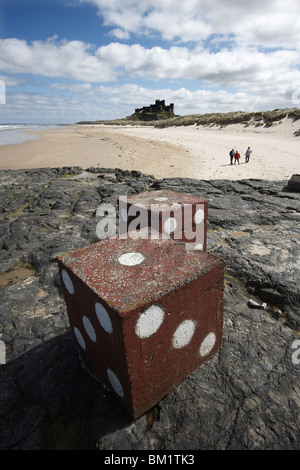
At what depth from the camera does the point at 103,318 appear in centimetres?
214

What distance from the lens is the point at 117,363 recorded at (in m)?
2.20

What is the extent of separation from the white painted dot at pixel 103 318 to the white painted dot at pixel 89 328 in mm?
298

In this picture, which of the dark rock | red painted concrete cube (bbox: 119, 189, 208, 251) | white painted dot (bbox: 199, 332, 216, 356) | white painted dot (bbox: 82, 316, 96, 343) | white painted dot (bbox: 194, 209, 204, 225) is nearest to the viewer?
white painted dot (bbox: 82, 316, 96, 343)

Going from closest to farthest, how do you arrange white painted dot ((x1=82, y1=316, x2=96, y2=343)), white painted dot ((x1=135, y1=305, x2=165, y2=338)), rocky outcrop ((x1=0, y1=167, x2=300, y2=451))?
1. white painted dot ((x1=135, y1=305, x2=165, y2=338))
2. rocky outcrop ((x1=0, y1=167, x2=300, y2=451))
3. white painted dot ((x1=82, y1=316, x2=96, y2=343))

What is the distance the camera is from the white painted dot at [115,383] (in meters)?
2.34

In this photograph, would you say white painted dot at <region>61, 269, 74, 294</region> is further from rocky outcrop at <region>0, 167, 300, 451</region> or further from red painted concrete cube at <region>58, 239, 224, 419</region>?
rocky outcrop at <region>0, 167, 300, 451</region>

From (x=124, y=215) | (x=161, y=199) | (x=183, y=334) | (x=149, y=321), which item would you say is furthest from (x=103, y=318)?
(x=161, y=199)

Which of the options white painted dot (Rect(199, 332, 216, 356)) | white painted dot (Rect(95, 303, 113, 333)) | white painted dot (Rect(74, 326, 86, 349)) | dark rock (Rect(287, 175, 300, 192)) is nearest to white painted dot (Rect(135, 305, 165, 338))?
white painted dot (Rect(95, 303, 113, 333))

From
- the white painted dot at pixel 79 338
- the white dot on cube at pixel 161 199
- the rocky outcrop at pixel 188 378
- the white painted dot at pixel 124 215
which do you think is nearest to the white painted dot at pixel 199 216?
the white dot on cube at pixel 161 199

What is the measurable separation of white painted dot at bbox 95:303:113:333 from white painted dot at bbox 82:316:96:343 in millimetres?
298

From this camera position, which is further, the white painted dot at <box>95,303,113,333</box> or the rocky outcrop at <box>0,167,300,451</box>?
the rocky outcrop at <box>0,167,300,451</box>

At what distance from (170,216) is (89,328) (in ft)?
6.07

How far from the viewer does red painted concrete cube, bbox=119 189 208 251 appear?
145 inches

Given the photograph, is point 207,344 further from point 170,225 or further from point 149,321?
point 170,225
